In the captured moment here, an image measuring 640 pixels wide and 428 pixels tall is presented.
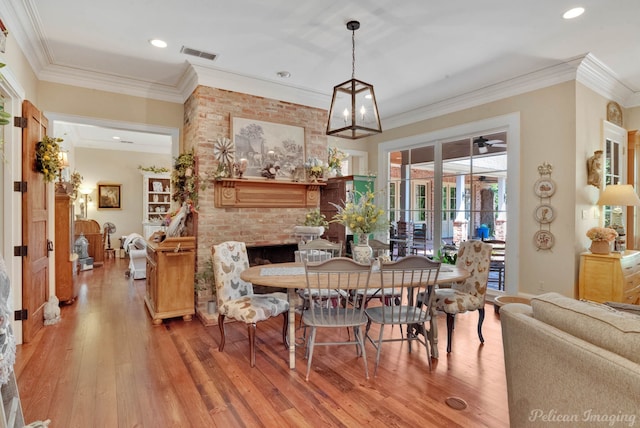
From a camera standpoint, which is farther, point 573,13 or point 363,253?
point 363,253

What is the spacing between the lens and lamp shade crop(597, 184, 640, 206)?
3906 millimetres

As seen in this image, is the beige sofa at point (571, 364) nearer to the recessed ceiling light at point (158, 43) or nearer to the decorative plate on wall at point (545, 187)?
the decorative plate on wall at point (545, 187)

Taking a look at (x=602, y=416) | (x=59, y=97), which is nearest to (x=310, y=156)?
(x=59, y=97)

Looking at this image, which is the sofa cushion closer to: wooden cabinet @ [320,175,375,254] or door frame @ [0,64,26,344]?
wooden cabinet @ [320,175,375,254]

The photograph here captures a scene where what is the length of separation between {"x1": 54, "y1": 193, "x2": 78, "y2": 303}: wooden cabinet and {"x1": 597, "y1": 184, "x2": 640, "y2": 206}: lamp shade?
6831mm

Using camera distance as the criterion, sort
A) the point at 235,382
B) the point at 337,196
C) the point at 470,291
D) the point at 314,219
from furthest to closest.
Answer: the point at 337,196 → the point at 314,219 → the point at 470,291 → the point at 235,382

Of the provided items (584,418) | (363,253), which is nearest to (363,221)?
(363,253)

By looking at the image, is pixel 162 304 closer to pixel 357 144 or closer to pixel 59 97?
pixel 59 97

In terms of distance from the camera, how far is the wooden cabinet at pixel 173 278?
3.83 metres

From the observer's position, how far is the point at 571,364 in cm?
130

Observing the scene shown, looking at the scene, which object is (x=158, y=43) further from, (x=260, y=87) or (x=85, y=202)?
(x=85, y=202)

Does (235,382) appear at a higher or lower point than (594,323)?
lower

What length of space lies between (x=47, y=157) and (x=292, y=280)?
9.42 ft

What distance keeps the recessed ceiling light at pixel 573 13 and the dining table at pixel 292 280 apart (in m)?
2.40
